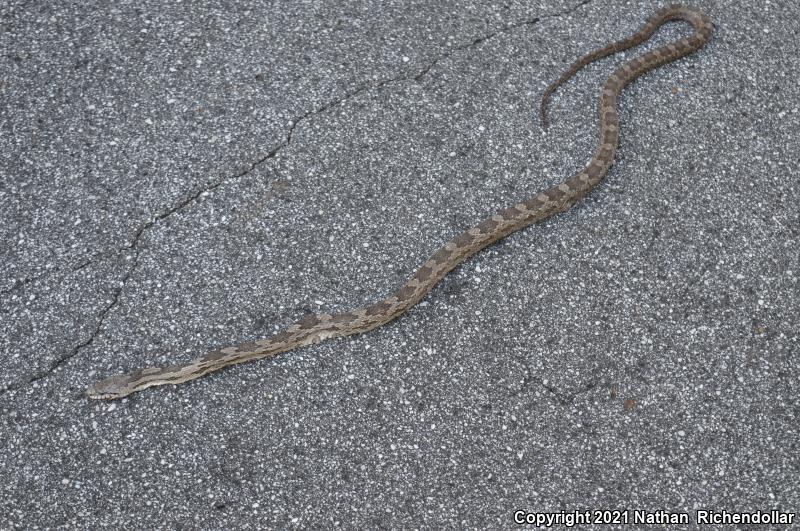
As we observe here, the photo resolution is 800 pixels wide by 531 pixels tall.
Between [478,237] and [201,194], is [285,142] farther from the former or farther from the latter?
[478,237]

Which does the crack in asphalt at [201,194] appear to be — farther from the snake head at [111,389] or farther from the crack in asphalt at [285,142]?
the snake head at [111,389]

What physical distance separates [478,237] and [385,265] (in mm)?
687

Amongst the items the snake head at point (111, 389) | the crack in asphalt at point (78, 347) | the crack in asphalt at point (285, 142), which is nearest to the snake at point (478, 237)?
the snake head at point (111, 389)

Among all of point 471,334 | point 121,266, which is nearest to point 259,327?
point 121,266

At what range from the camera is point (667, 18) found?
6727 mm

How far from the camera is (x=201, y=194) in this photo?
17.2 ft

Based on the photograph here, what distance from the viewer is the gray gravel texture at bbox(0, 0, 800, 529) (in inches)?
165

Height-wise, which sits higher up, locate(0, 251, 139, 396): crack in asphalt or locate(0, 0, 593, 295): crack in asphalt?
locate(0, 0, 593, 295): crack in asphalt

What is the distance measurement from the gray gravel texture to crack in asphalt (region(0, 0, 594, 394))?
2cm

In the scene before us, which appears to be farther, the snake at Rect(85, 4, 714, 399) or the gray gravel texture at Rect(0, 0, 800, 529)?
the snake at Rect(85, 4, 714, 399)

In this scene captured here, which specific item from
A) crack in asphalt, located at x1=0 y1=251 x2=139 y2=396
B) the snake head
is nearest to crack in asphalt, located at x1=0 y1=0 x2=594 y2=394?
crack in asphalt, located at x1=0 y1=251 x2=139 y2=396

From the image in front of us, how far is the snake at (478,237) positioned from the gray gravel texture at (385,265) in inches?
3.4

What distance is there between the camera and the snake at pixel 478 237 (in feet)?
14.5

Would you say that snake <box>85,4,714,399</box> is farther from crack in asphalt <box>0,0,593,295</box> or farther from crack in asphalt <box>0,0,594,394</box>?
crack in asphalt <box>0,0,593,295</box>
